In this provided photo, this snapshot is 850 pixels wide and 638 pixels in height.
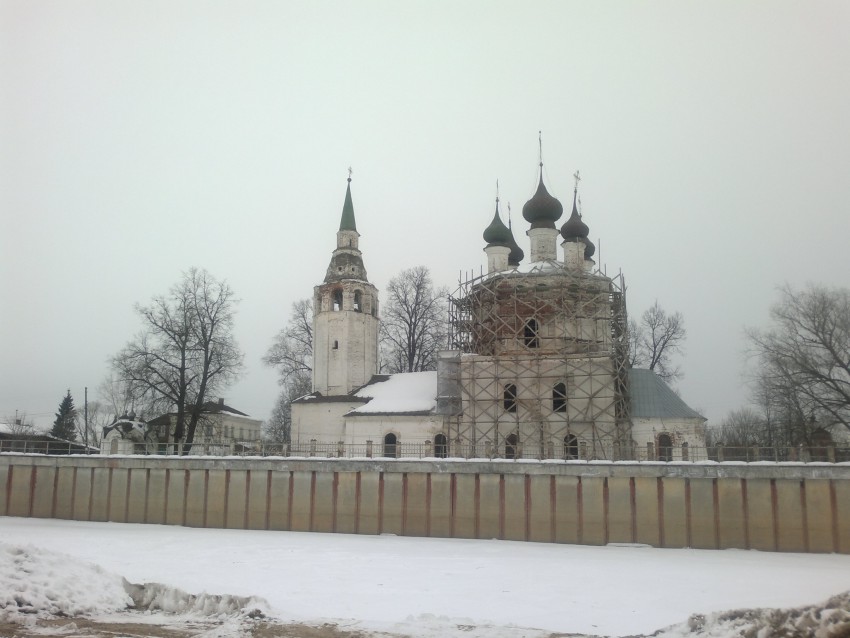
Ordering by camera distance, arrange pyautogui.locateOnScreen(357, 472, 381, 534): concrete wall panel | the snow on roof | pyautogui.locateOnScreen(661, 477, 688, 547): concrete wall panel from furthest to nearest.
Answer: the snow on roof
pyautogui.locateOnScreen(357, 472, 381, 534): concrete wall panel
pyautogui.locateOnScreen(661, 477, 688, 547): concrete wall panel

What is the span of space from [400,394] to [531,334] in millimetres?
7528

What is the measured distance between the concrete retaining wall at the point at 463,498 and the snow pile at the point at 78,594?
1142cm

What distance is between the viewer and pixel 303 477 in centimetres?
2838

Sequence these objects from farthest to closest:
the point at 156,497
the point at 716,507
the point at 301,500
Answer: the point at 156,497 < the point at 301,500 < the point at 716,507

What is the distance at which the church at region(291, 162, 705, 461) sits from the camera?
114 ft

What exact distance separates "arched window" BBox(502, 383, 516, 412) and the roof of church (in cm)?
551

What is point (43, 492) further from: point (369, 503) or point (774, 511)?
point (774, 511)

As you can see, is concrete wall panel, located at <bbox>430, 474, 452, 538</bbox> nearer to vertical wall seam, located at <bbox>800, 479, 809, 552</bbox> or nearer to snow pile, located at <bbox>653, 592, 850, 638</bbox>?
vertical wall seam, located at <bbox>800, 479, 809, 552</bbox>

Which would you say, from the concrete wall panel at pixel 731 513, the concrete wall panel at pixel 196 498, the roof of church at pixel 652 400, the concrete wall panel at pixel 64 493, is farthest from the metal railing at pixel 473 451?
the concrete wall panel at pixel 731 513

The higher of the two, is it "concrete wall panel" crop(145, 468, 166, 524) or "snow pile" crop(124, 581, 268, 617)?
"concrete wall panel" crop(145, 468, 166, 524)

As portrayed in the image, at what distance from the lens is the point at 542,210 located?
1543 inches

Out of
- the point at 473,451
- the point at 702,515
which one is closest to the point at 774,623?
the point at 702,515

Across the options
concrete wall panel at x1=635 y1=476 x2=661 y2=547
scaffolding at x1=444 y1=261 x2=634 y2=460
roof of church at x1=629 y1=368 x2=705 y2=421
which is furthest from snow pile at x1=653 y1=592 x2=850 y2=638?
roof of church at x1=629 y1=368 x2=705 y2=421

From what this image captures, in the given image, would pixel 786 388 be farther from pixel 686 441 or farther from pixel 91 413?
pixel 91 413
